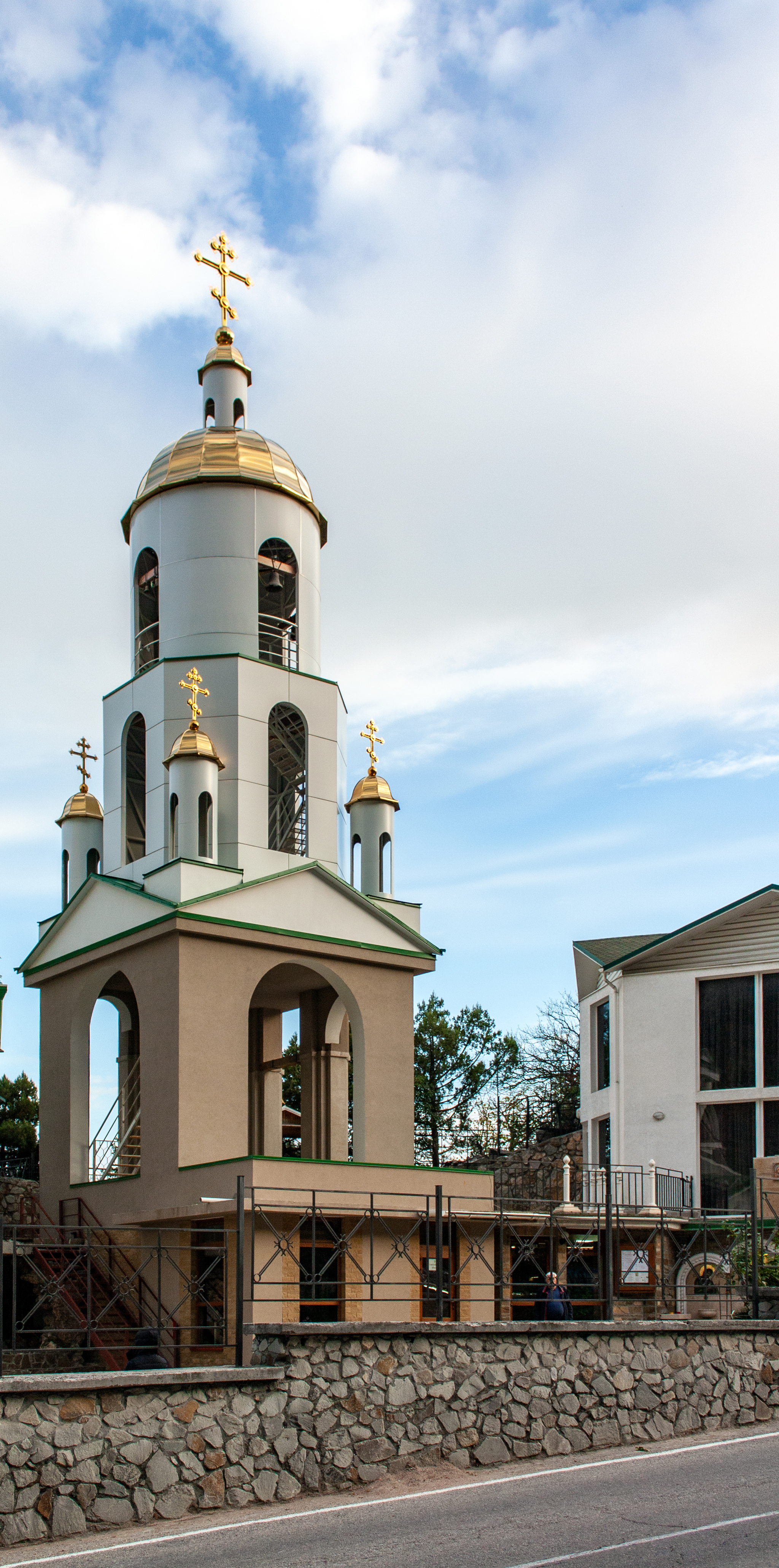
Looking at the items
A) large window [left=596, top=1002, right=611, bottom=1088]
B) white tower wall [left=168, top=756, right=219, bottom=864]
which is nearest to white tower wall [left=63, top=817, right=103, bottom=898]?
white tower wall [left=168, top=756, right=219, bottom=864]

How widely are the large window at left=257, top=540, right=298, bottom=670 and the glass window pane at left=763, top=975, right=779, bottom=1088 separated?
32.3ft

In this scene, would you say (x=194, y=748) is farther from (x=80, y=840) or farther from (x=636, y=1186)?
(x=636, y=1186)

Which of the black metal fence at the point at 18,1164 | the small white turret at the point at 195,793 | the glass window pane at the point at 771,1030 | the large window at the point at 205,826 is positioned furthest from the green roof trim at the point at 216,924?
the black metal fence at the point at 18,1164

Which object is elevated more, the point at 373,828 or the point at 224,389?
the point at 224,389

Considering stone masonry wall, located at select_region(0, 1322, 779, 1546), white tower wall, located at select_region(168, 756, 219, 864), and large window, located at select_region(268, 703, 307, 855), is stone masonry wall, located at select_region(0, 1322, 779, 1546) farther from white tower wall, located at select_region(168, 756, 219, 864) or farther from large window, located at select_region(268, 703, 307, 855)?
large window, located at select_region(268, 703, 307, 855)

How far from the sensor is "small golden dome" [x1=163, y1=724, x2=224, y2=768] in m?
20.9

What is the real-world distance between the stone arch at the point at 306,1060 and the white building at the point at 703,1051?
221 inches

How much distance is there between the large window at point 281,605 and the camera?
23.6 metres

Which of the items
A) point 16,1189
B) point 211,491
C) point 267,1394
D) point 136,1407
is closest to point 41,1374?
point 136,1407

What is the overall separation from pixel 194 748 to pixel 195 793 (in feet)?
2.06

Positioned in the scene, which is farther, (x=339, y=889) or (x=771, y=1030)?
(x=771, y=1030)

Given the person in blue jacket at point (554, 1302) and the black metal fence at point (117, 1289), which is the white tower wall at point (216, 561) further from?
the person in blue jacket at point (554, 1302)

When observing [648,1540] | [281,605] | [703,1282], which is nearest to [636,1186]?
[703,1282]

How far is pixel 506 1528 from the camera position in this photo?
10.5 metres
